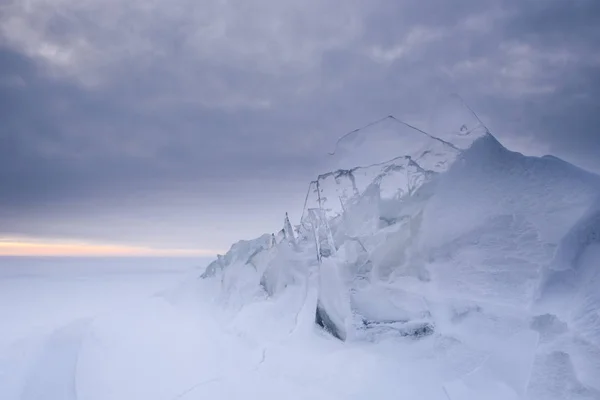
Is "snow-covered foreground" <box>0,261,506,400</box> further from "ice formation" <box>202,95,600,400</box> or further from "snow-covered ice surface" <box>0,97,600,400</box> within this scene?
"ice formation" <box>202,95,600,400</box>

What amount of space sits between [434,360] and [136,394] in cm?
176

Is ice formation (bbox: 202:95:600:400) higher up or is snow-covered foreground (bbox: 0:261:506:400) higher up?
ice formation (bbox: 202:95:600:400)

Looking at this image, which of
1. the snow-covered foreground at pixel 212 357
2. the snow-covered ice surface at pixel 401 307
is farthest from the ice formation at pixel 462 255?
the snow-covered foreground at pixel 212 357

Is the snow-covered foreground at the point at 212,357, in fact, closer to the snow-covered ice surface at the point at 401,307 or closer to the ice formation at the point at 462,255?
the snow-covered ice surface at the point at 401,307

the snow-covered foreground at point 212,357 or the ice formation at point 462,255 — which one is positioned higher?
the ice formation at point 462,255

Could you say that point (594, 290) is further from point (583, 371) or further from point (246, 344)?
point (246, 344)

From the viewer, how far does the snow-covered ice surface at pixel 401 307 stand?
2279mm

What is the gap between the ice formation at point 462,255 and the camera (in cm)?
222

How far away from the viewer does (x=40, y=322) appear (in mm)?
4625

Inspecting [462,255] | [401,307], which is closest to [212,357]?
[401,307]

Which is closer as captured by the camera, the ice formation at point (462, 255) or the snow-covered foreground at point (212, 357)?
the ice formation at point (462, 255)

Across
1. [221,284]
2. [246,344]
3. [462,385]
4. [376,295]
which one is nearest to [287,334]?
[246,344]

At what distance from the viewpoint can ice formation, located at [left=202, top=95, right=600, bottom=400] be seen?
7.29ft

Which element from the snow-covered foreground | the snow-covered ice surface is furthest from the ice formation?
the snow-covered foreground
